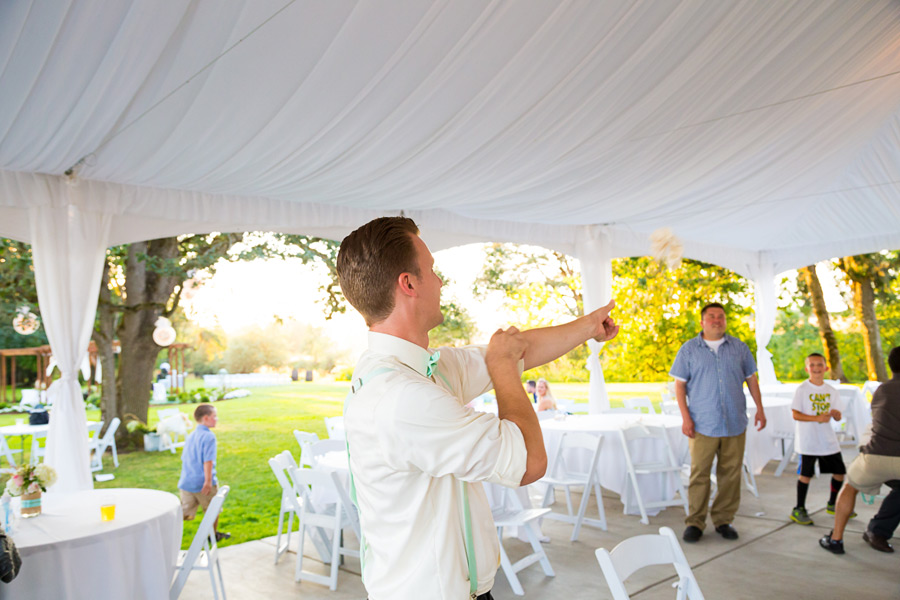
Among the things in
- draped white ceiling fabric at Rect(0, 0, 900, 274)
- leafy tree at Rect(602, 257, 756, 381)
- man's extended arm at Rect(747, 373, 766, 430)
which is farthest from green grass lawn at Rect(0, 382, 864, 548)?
man's extended arm at Rect(747, 373, 766, 430)

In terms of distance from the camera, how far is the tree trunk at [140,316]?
406 inches

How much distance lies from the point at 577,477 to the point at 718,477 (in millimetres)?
1195

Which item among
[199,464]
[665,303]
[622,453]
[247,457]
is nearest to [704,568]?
[622,453]

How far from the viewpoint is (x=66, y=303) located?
16.4ft

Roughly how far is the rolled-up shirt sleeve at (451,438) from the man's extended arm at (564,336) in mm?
310

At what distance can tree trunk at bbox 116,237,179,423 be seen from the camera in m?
10.3

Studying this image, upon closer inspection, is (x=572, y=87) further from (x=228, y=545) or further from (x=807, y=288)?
(x=807, y=288)

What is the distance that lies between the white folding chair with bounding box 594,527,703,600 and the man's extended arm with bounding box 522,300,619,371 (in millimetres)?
1085

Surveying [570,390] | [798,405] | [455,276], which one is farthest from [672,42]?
[570,390]

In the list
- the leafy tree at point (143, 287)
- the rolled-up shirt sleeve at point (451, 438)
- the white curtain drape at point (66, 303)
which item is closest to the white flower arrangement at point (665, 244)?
the rolled-up shirt sleeve at point (451, 438)

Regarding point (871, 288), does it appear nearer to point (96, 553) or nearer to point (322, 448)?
point (322, 448)

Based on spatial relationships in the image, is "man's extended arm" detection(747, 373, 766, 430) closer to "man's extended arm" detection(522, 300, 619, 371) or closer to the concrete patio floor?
the concrete patio floor

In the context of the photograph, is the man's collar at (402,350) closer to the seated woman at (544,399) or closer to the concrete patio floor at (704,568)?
the concrete patio floor at (704,568)

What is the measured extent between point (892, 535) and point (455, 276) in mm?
10205
